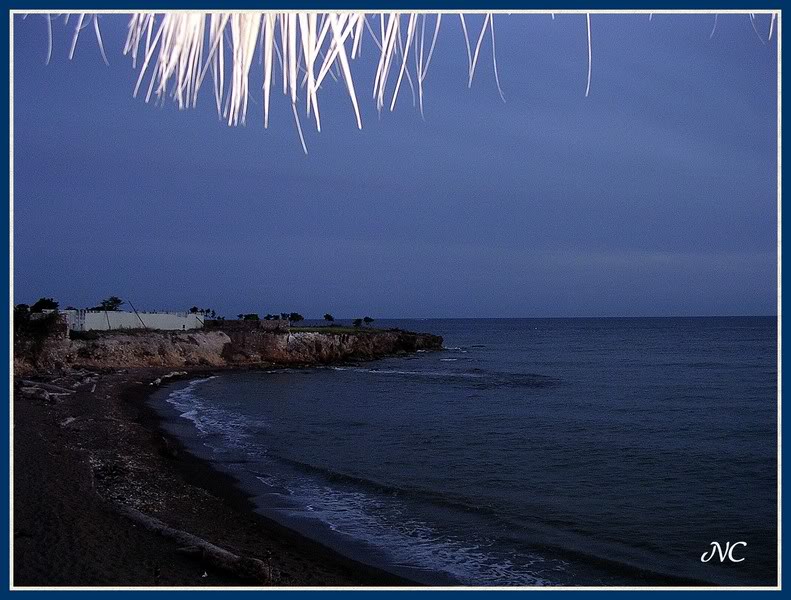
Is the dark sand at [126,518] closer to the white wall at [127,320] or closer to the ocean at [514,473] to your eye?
the ocean at [514,473]

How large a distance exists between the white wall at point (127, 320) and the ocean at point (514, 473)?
22.9 feet

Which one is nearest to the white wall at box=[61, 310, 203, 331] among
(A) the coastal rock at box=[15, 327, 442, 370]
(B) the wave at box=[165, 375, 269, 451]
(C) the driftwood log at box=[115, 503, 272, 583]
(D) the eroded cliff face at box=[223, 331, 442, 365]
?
(A) the coastal rock at box=[15, 327, 442, 370]

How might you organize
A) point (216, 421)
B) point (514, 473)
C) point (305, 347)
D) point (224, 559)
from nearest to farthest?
point (224, 559) < point (514, 473) < point (216, 421) < point (305, 347)

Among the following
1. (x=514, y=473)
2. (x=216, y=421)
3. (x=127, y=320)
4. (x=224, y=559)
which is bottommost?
(x=216, y=421)

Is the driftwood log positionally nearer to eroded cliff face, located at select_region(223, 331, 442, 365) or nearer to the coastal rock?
the coastal rock

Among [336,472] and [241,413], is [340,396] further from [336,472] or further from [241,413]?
[336,472]

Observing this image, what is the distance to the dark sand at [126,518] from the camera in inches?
215

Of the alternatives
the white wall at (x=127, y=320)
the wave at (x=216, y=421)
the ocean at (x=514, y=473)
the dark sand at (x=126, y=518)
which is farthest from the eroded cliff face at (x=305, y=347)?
the dark sand at (x=126, y=518)

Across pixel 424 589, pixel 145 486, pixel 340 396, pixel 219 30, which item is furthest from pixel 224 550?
pixel 340 396

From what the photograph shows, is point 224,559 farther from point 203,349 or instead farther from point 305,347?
point 305,347

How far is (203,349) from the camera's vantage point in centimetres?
3297

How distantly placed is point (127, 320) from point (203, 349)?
3650 millimetres

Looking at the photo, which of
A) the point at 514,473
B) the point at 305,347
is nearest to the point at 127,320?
the point at 305,347

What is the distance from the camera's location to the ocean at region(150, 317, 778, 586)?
23.6ft
